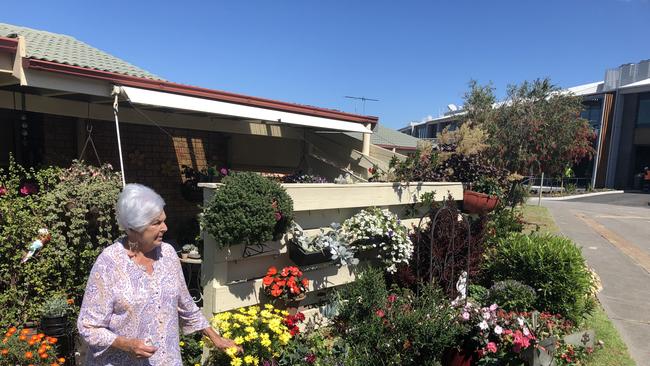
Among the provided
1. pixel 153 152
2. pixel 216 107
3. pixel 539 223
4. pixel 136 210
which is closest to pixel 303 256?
pixel 216 107

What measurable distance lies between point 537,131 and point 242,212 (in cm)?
1177

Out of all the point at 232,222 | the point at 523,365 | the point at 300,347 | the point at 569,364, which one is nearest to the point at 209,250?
the point at 232,222

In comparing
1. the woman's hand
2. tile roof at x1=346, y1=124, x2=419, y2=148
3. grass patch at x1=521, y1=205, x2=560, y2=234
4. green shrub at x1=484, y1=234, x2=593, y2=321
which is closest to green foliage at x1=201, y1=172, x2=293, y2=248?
the woman's hand

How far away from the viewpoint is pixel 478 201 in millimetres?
6109

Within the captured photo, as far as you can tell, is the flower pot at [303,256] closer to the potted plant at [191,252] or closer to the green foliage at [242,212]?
the green foliage at [242,212]

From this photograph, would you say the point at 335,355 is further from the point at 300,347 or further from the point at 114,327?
A: the point at 114,327

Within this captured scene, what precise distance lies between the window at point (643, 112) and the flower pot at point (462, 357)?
33.3m

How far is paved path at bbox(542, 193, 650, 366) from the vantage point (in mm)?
4906

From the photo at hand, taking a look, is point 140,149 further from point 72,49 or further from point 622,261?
point 622,261

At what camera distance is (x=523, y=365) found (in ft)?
10.9

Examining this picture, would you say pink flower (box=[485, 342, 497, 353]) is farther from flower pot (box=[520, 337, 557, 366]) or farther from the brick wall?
the brick wall

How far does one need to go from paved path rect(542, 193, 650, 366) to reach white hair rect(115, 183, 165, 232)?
472 centimetres

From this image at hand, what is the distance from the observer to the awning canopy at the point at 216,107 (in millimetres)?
4012

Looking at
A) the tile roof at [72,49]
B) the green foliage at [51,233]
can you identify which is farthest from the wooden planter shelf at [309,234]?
the tile roof at [72,49]
